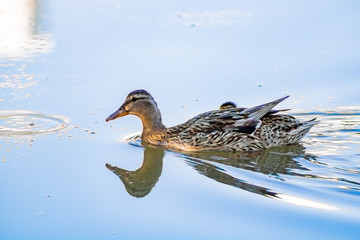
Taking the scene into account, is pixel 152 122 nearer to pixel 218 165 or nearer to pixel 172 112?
pixel 172 112

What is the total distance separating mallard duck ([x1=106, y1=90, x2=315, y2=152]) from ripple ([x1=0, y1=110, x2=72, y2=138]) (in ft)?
1.87

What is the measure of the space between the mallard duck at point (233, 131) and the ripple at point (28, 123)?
570 mm

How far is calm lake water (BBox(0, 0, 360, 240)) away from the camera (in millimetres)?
5492

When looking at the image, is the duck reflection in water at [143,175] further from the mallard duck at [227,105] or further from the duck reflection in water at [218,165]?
the mallard duck at [227,105]

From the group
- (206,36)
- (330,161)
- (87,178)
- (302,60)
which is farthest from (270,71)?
(87,178)

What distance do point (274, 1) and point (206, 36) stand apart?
2144 mm

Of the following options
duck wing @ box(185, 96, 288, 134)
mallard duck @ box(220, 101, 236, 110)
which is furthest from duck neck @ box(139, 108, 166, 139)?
mallard duck @ box(220, 101, 236, 110)

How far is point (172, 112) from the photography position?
8492 mm

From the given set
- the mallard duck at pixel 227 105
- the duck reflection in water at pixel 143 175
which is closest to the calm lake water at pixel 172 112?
the duck reflection in water at pixel 143 175

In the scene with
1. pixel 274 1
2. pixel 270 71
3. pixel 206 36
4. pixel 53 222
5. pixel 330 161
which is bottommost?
pixel 53 222

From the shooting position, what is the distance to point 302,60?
9.91m

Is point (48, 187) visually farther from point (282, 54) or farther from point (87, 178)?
point (282, 54)

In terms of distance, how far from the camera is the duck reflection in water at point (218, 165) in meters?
6.31

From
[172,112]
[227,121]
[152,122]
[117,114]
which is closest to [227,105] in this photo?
[227,121]
